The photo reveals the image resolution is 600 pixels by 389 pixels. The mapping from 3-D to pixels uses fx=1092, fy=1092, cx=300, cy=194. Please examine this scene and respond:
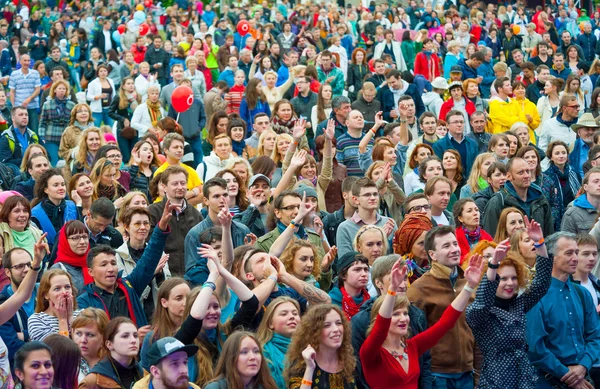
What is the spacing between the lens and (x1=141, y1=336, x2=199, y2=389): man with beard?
6.21 metres

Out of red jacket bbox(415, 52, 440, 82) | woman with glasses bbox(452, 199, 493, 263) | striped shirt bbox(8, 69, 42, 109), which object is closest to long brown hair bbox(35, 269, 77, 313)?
woman with glasses bbox(452, 199, 493, 263)

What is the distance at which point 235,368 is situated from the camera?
6.50 m

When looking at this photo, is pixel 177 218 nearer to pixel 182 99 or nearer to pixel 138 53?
pixel 182 99

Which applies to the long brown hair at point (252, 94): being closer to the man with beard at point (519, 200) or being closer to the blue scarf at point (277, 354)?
the man with beard at point (519, 200)

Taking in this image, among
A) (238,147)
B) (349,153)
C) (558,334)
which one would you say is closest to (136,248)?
(558,334)

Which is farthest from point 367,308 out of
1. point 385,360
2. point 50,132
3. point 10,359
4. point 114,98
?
point 114,98

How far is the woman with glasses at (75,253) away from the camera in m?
8.85

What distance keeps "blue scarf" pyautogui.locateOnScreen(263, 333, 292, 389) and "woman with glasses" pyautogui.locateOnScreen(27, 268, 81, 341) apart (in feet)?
4.74

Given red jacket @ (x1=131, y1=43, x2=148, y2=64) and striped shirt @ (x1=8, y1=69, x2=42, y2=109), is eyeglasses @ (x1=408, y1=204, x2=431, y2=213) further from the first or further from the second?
red jacket @ (x1=131, y1=43, x2=148, y2=64)

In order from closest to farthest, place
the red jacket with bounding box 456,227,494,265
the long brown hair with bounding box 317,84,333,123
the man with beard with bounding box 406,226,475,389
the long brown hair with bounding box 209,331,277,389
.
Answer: the long brown hair with bounding box 209,331,277,389
the man with beard with bounding box 406,226,475,389
the red jacket with bounding box 456,227,494,265
the long brown hair with bounding box 317,84,333,123

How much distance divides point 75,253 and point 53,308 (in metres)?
1.20

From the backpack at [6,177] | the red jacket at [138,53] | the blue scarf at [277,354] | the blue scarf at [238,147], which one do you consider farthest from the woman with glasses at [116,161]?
the red jacket at [138,53]

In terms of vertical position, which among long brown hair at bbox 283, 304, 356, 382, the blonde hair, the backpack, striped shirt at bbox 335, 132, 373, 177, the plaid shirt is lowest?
the plaid shirt

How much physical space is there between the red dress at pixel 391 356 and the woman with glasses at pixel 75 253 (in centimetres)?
288
